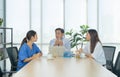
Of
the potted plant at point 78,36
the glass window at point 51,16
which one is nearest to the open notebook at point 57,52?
the potted plant at point 78,36

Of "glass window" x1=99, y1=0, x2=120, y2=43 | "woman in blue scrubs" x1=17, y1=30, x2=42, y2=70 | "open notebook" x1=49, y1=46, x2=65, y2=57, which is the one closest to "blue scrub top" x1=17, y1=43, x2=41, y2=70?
"woman in blue scrubs" x1=17, y1=30, x2=42, y2=70

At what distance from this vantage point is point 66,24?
283 inches

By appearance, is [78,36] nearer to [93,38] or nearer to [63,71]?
[93,38]

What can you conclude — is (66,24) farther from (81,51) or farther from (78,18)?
(81,51)

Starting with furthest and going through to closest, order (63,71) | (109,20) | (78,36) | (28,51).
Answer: (109,20)
(78,36)
(28,51)
(63,71)

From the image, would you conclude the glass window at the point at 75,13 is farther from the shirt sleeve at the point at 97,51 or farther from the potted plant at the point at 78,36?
the shirt sleeve at the point at 97,51

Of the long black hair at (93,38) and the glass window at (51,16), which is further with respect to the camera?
the glass window at (51,16)

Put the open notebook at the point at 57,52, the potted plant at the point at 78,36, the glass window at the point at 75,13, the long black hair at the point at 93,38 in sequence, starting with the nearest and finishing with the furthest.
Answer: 1. the long black hair at the point at 93,38
2. the open notebook at the point at 57,52
3. the potted plant at the point at 78,36
4. the glass window at the point at 75,13

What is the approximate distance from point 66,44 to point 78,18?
1.71 metres

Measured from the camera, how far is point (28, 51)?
4.35 metres

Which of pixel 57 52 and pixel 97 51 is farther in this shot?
pixel 57 52

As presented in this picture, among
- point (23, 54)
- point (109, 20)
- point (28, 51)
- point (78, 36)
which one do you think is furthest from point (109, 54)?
point (109, 20)

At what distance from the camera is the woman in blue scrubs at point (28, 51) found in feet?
13.8

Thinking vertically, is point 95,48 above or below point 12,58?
above
